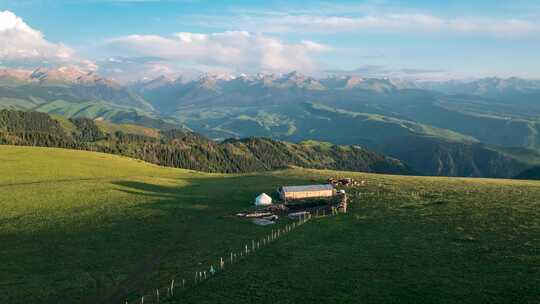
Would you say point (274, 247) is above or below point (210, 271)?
above

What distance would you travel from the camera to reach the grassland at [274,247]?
4169cm

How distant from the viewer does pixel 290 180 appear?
11538 cm

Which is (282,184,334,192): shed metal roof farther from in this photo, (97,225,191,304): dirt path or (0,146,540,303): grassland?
(97,225,191,304): dirt path

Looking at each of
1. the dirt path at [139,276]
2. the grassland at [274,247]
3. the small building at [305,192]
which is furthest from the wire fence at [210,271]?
the small building at [305,192]

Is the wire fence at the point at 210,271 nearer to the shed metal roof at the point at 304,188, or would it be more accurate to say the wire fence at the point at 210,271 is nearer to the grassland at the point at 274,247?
the grassland at the point at 274,247

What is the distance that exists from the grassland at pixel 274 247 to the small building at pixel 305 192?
653cm

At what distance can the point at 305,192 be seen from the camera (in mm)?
92812

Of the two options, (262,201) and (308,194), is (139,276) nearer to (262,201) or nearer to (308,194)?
(262,201)

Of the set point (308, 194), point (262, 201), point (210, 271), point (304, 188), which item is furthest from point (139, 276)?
point (304, 188)

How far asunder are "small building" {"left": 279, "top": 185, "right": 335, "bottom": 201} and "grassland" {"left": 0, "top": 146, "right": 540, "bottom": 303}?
6.53 m

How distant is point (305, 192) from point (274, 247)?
122 ft

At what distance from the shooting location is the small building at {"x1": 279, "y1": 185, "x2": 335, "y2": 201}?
301 feet

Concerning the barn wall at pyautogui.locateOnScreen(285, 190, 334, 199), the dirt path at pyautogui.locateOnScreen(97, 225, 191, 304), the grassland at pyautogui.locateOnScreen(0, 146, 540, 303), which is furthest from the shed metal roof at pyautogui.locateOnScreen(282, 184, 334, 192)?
the dirt path at pyautogui.locateOnScreen(97, 225, 191, 304)

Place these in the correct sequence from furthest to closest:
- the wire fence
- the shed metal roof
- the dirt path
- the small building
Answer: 1. the shed metal roof
2. the small building
3. the dirt path
4. the wire fence
